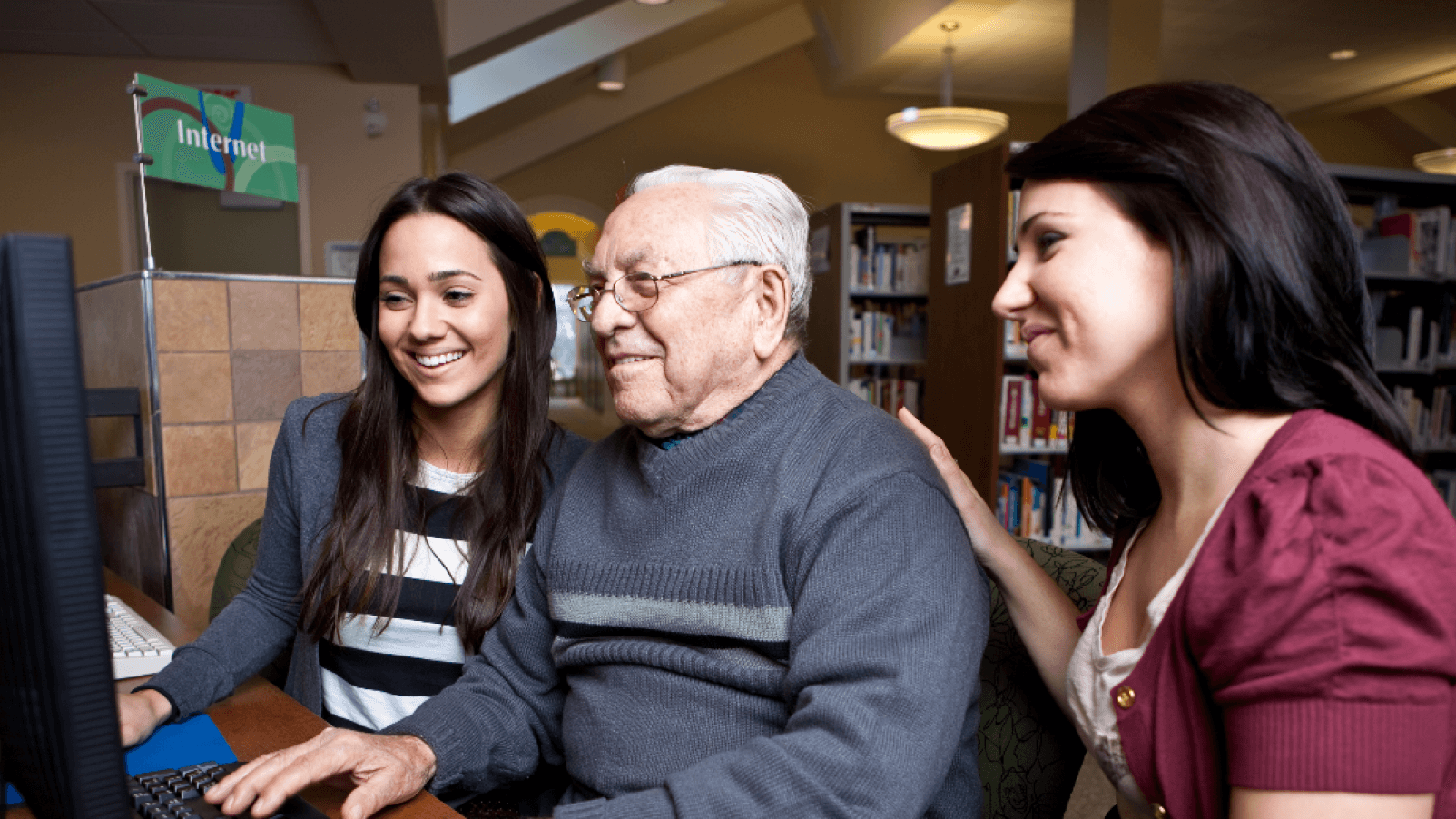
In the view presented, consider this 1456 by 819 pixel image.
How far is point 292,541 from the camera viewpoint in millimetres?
1431

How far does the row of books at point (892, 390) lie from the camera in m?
4.60

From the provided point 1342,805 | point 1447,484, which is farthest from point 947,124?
point 1342,805

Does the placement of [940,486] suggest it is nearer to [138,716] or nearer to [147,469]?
[138,716]

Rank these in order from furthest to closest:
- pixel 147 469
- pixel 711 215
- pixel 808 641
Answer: pixel 147 469, pixel 711 215, pixel 808 641

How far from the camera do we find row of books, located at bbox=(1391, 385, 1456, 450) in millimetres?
3996

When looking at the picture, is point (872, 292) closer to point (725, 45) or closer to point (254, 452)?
point (254, 452)

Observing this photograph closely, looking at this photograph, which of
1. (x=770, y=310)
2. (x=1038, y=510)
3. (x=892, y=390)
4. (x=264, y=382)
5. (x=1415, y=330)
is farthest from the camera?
(x=892, y=390)

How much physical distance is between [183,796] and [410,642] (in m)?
0.50

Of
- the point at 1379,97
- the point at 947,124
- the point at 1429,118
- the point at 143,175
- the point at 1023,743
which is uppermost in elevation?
the point at 1379,97

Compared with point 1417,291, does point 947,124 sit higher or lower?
higher

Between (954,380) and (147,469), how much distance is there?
117 inches

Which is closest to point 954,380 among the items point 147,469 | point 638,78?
point 147,469

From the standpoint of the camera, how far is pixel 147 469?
185 centimetres

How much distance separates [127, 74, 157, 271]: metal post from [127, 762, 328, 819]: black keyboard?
1237 mm
